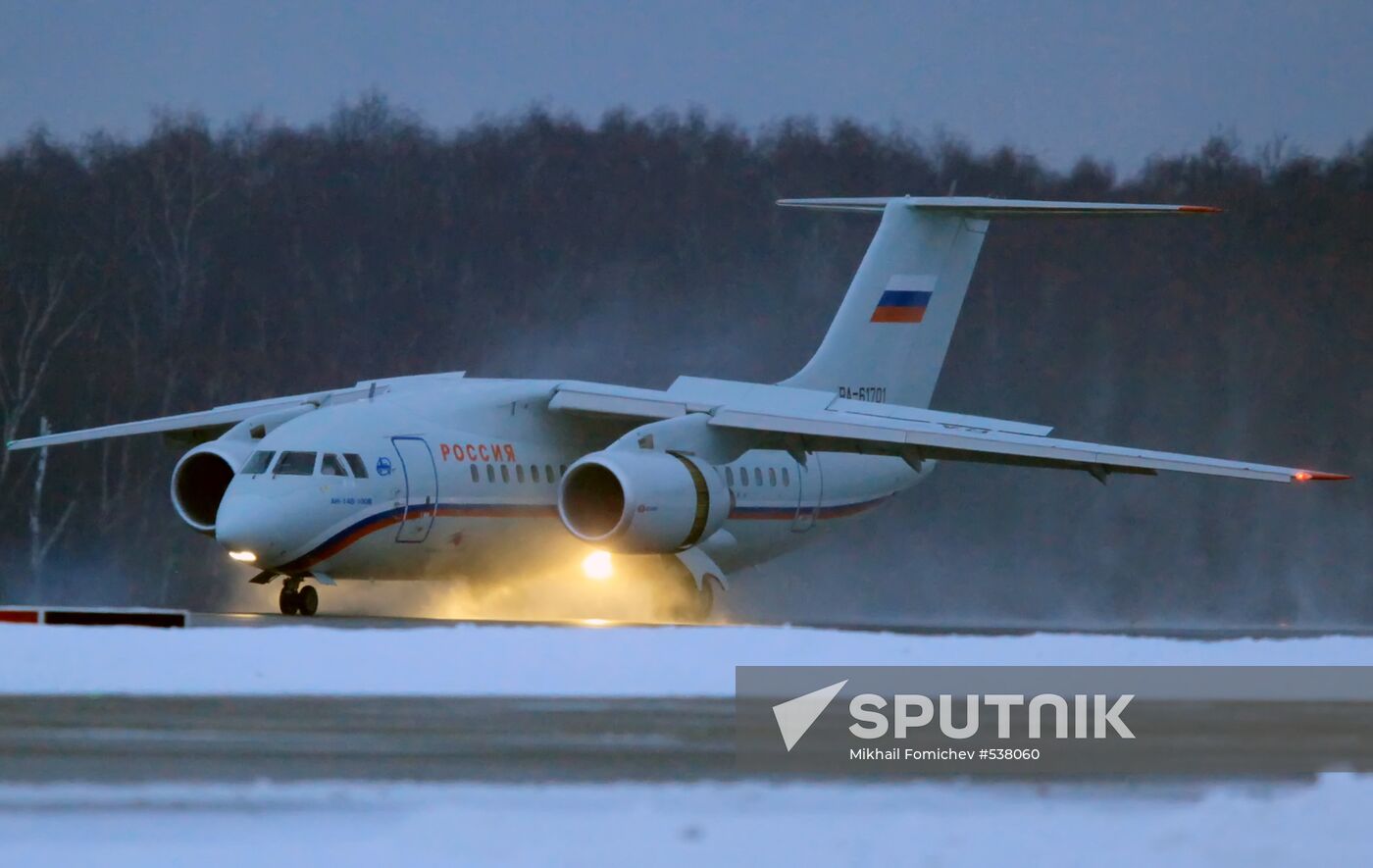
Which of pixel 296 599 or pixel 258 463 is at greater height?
pixel 258 463

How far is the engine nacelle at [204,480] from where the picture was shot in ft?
60.3

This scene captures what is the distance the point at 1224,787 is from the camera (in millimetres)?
7102

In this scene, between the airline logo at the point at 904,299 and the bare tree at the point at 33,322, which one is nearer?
the airline logo at the point at 904,299

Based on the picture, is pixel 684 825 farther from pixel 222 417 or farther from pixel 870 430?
pixel 222 417

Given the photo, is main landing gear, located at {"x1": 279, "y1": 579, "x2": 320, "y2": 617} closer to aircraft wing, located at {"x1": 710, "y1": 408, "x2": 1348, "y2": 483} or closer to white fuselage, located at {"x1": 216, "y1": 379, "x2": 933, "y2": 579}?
white fuselage, located at {"x1": 216, "y1": 379, "x2": 933, "y2": 579}

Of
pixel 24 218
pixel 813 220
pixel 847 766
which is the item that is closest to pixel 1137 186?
pixel 813 220

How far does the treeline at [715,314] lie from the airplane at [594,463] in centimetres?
468

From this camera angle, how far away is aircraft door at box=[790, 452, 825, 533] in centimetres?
2088

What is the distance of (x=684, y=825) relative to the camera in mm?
6387

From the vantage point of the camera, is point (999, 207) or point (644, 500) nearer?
point (644, 500)

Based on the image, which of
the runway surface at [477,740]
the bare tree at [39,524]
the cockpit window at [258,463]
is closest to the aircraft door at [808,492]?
the cockpit window at [258,463]

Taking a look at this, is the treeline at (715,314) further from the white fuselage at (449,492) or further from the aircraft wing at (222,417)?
the aircraft wing at (222,417)

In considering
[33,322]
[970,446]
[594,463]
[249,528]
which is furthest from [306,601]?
[33,322]

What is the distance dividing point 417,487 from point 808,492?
A: 448 centimetres
